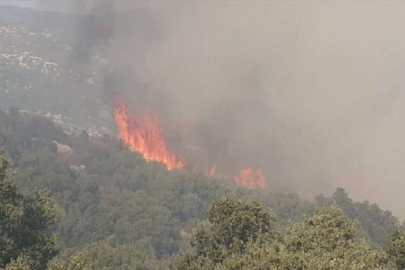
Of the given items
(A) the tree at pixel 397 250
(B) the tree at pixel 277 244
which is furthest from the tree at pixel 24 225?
(A) the tree at pixel 397 250

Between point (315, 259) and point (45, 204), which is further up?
point (45, 204)

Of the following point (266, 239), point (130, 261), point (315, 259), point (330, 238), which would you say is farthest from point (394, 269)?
point (130, 261)

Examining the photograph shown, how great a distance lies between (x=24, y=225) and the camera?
235 ft

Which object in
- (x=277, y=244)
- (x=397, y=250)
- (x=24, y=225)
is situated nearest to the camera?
(x=277, y=244)

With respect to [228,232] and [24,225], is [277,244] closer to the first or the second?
[228,232]

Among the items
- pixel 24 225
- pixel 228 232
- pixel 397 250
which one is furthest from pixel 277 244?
pixel 24 225

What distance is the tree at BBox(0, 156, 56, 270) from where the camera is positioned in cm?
6550

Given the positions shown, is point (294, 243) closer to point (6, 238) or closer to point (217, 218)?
point (217, 218)

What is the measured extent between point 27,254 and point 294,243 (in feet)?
121

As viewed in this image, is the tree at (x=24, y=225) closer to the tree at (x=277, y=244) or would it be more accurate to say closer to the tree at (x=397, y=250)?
the tree at (x=277, y=244)

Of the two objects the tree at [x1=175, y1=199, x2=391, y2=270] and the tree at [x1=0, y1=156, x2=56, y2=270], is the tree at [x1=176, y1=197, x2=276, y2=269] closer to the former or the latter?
the tree at [x1=175, y1=199, x2=391, y2=270]

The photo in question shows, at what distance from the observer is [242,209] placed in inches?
2621

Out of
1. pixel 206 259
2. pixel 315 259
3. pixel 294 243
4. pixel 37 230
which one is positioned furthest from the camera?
pixel 37 230

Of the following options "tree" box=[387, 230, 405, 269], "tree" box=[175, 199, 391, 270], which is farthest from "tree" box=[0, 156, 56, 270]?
Result: "tree" box=[387, 230, 405, 269]
